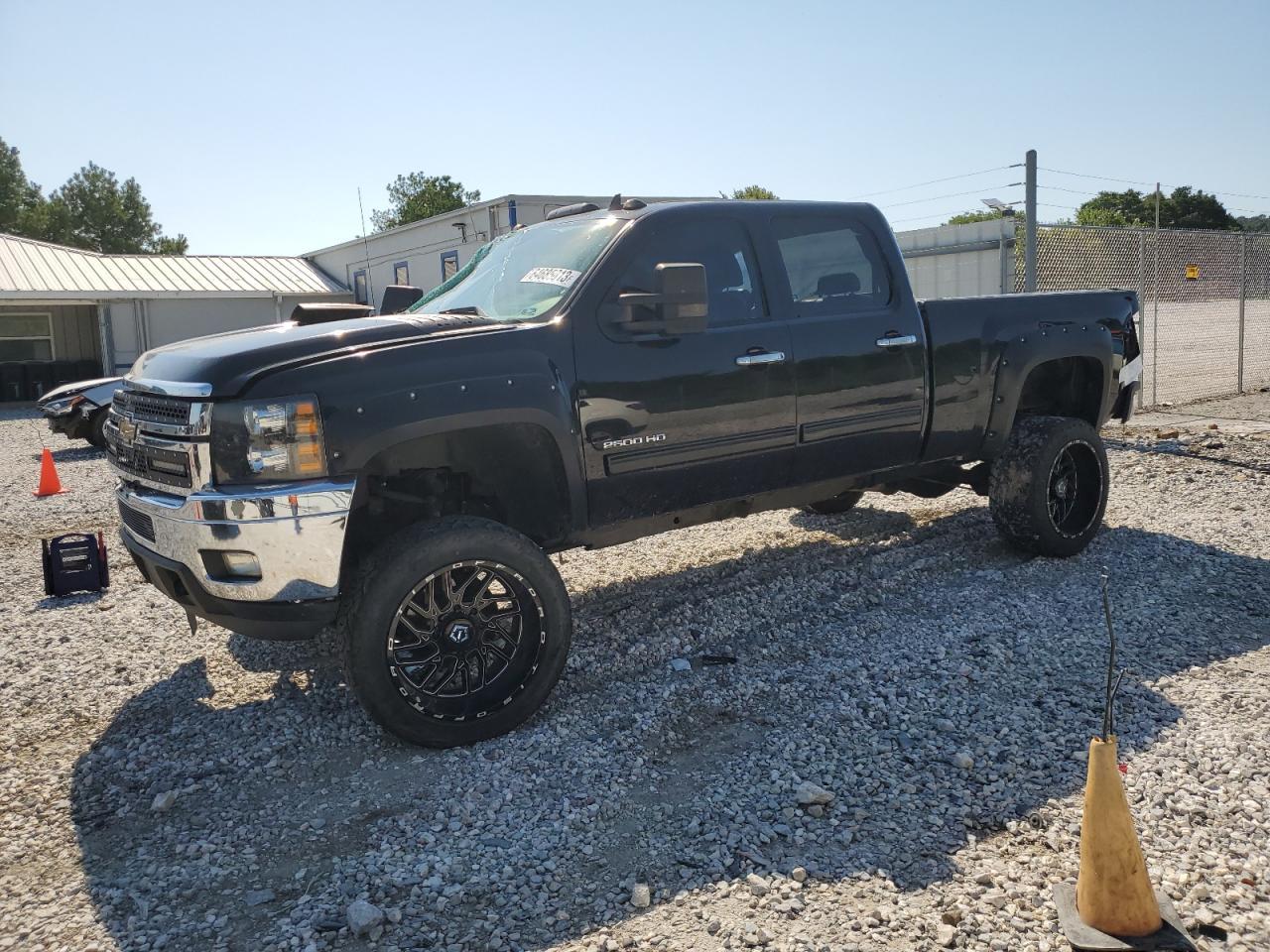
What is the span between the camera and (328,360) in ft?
12.4

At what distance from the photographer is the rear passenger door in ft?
16.4

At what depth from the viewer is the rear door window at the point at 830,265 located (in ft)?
16.8

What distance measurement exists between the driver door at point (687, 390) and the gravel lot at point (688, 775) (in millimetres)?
904

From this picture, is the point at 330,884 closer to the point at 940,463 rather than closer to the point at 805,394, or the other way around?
the point at 805,394

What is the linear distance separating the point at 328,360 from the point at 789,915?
8.40ft

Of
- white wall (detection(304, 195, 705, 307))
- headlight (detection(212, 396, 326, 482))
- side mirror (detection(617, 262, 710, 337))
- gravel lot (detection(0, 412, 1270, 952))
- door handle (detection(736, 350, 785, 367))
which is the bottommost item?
gravel lot (detection(0, 412, 1270, 952))

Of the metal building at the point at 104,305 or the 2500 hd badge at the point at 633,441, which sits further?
the metal building at the point at 104,305

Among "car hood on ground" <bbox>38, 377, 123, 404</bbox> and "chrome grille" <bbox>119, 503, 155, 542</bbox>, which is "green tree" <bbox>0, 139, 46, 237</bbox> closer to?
"car hood on ground" <bbox>38, 377, 123, 404</bbox>

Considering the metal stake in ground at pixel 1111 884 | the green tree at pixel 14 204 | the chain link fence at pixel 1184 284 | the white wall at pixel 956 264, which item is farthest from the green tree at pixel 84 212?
the metal stake in ground at pixel 1111 884

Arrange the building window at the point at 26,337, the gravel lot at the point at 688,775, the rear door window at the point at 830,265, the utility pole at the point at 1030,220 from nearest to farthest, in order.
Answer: the gravel lot at the point at 688,775 → the rear door window at the point at 830,265 → the utility pole at the point at 1030,220 → the building window at the point at 26,337

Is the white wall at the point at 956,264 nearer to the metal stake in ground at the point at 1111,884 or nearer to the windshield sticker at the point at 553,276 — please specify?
the windshield sticker at the point at 553,276

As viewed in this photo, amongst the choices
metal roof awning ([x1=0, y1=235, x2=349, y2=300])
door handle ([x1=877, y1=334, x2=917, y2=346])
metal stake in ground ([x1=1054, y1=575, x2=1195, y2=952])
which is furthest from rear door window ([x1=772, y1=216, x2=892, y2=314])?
metal roof awning ([x1=0, y1=235, x2=349, y2=300])

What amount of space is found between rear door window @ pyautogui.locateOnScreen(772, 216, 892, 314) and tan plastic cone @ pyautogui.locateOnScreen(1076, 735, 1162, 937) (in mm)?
2959

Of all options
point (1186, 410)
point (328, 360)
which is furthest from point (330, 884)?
point (1186, 410)
